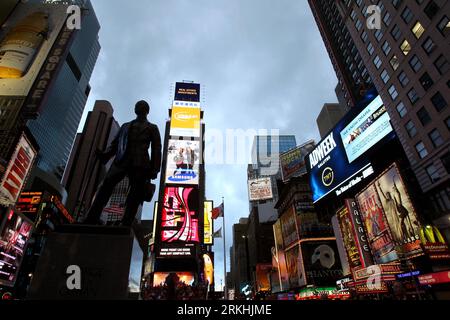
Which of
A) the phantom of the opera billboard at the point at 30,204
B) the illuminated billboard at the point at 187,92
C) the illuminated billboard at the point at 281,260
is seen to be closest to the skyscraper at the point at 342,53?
the illuminated billboard at the point at 281,260

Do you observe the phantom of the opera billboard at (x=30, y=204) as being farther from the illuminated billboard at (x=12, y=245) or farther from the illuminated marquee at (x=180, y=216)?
the illuminated marquee at (x=180, y=216)

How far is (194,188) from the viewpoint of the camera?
3622 cm

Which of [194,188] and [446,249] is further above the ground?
[194,188]

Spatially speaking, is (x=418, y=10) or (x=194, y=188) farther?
(x=194, y=188)

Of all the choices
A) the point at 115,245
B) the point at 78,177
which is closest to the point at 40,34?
the point at 115,245

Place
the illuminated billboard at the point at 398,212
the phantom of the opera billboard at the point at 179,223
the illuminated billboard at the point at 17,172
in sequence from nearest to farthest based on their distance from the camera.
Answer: the illuminated billboard at the point at 17,172 → the illuminated billboard at the point at 398,212 → the phantom of the opera billboard at the point at 179,223

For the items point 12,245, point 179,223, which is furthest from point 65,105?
point 179,223

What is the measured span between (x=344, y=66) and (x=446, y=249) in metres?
67.9

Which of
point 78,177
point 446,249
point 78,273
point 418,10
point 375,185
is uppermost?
point 78,177

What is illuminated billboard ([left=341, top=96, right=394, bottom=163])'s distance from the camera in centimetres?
2773

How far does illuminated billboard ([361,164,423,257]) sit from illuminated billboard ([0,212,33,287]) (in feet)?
125

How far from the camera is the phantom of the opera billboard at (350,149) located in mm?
28516

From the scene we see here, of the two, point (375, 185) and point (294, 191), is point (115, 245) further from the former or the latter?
point (294, 191)

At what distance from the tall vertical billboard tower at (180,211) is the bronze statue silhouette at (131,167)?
90.3 ft
